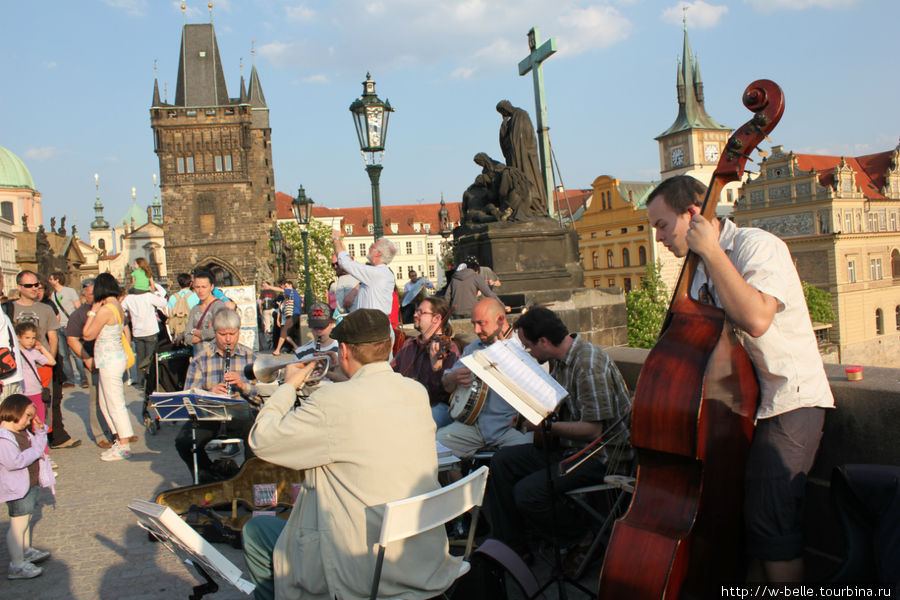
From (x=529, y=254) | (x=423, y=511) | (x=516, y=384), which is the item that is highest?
(x=529, y=254)

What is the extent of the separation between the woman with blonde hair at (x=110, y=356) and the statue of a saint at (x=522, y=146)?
229 inches

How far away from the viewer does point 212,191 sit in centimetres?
6500

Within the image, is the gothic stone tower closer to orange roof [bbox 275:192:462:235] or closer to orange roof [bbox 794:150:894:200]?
orange roof [bbox 275:192:462:235]

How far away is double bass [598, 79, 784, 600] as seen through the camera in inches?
96.7

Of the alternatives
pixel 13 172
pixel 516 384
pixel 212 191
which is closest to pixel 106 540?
pixel 516 384

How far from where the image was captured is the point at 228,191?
214ft

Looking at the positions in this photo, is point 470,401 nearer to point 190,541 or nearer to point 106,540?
point 190,541

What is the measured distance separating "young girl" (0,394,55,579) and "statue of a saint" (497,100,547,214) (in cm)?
732

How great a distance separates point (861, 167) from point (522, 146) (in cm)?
7387

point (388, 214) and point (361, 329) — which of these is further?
point (388, 214)

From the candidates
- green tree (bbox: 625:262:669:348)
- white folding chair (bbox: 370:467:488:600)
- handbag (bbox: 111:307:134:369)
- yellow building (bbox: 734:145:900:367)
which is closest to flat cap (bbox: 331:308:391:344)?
white folding chair (bbox: 370:467:488:600)

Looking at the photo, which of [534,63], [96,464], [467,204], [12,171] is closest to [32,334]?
[96,464]

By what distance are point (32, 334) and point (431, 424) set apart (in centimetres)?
600

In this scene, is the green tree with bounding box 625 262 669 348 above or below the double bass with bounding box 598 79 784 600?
below
